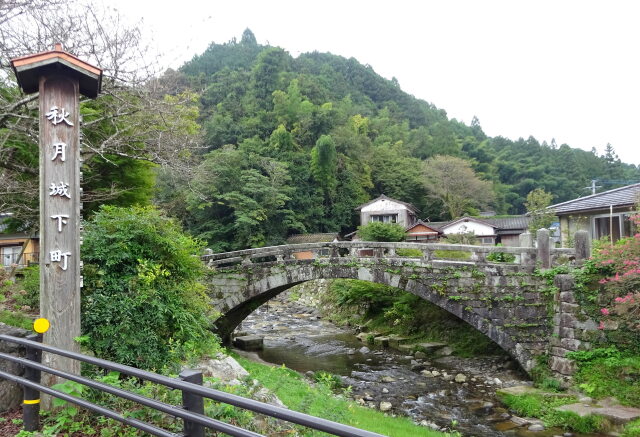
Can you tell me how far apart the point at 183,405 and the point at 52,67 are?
13.4 feet

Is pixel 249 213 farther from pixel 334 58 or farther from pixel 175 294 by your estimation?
pixel 334 58

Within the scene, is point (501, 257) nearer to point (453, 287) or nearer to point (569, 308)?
point (453, 287)

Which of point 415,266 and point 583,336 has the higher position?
point 415,266

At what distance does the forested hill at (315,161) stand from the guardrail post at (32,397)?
2338cm

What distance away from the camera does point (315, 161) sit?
42.9m

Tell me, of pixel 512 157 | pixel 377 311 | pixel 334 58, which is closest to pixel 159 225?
pixel 377 311

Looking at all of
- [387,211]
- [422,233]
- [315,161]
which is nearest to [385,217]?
[387,211]

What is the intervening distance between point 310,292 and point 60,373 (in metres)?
28.1

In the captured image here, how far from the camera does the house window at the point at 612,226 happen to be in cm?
1597

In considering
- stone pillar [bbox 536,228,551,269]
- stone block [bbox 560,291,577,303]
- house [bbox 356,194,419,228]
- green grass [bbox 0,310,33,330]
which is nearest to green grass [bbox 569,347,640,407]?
stone block [bbox 560,291,577,303]

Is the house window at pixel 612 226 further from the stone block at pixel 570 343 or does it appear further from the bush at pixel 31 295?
the bush at pixel 31 295

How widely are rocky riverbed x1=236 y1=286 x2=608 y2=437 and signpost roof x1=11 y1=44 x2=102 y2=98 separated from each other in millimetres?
9551

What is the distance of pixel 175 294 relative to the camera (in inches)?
271

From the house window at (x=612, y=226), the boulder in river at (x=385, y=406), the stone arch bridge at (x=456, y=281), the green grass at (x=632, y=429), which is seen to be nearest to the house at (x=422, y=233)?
the house window at (x=612, y=226)
